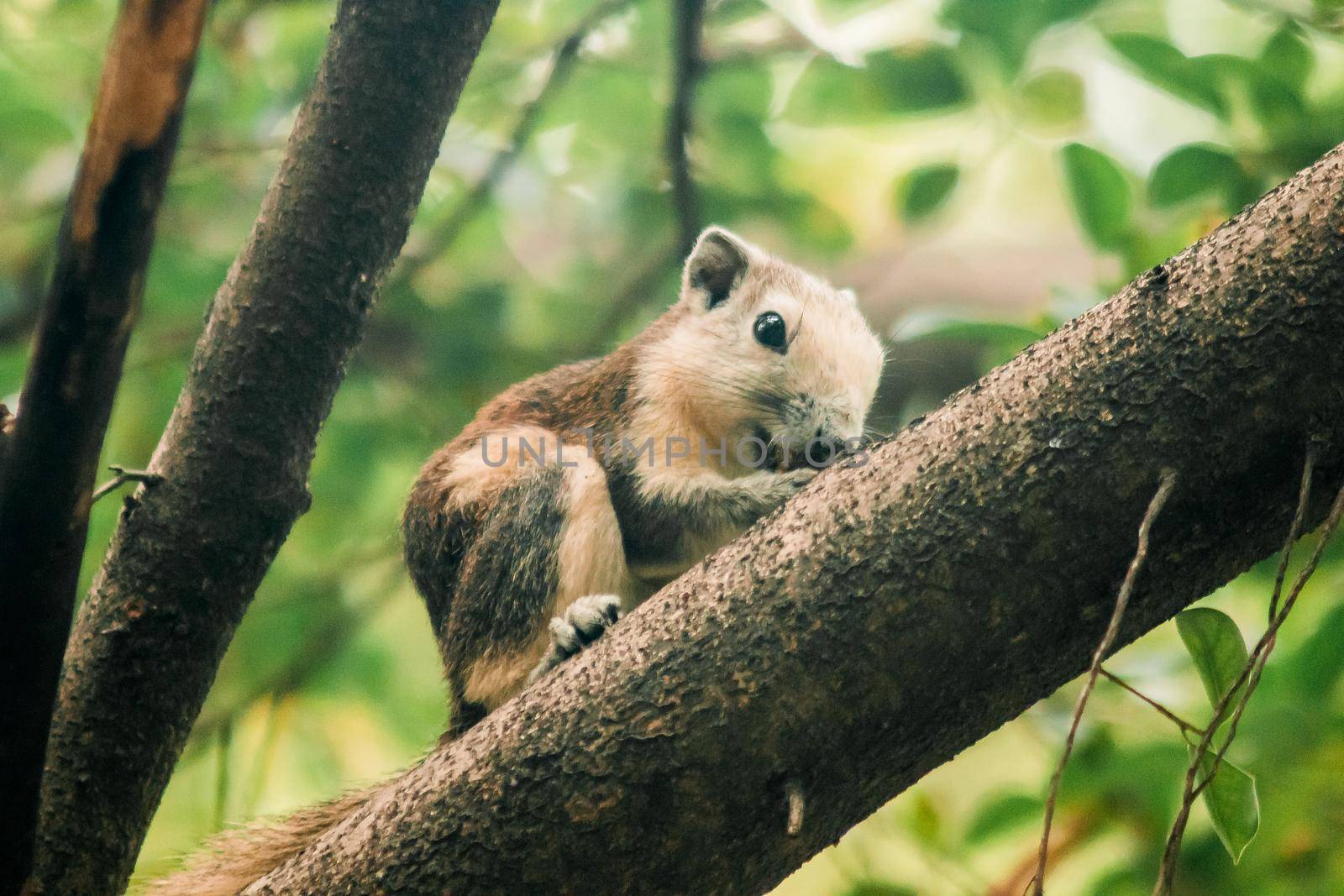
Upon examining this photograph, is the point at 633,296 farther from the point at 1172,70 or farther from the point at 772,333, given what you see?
the point at 1172,70

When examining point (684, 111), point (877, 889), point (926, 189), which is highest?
point (684, 111)

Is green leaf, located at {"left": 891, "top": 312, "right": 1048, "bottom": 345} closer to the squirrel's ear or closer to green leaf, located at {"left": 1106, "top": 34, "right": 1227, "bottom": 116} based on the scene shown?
the squirrel's ear

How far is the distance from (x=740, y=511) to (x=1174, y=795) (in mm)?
1458

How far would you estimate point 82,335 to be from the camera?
6.07 feet

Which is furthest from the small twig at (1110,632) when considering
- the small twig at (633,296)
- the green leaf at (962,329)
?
the small twig at (633,296)

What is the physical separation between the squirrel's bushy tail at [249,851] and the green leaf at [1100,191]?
8.72ft

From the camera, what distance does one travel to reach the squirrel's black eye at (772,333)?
366 centimetres

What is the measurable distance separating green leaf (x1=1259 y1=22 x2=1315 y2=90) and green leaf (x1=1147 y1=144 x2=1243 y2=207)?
0.85ft

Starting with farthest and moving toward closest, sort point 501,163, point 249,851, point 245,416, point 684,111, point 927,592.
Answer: point 501,163 → point 684,111 → point 249,851 → point 245,416 → point 927,592

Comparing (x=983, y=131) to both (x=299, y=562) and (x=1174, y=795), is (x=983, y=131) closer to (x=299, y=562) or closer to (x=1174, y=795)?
(x=1174, y=795)

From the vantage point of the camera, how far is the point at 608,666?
2.19 m

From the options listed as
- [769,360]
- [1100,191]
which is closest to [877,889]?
[769,360]

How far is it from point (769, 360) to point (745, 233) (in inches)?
68.5

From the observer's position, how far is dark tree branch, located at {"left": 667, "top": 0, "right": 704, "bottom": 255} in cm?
425
